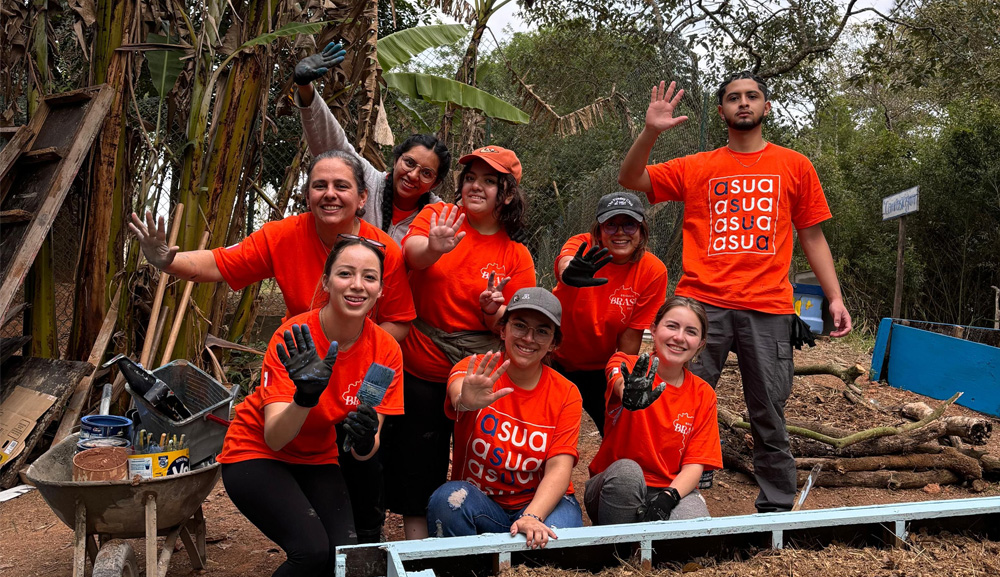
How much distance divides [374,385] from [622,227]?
4.30 feet

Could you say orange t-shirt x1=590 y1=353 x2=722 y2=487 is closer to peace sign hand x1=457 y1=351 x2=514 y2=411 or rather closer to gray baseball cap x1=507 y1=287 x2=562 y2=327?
gray baseball cap x1=507 y1=287 x2=562 y2=327

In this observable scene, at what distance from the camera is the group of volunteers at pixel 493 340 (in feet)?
8.16

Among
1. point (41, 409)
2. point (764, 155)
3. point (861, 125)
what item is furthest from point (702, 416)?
point (861, 125)

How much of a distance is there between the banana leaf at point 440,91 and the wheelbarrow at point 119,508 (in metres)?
3.92

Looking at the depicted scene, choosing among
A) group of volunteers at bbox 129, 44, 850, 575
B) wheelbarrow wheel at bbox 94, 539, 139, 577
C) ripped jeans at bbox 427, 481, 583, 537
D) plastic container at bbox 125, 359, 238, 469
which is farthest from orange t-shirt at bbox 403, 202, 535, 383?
wheelbarrow wheel at bbox 94, 539, 139, 577

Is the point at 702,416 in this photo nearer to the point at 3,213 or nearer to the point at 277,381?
the point at 277,381

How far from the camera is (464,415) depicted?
2.88 metres

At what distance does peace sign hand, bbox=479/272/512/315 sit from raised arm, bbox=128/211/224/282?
101cm

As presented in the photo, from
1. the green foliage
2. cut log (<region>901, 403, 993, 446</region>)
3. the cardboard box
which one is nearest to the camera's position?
the cardboard box

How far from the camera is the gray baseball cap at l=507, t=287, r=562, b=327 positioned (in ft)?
8.86

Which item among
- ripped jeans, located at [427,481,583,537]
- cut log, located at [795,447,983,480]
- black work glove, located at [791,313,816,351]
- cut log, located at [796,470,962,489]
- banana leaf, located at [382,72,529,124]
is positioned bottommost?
cut log, located at [796,470,962,489]

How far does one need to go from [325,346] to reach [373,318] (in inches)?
14.6

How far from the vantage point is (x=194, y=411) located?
3.21 m

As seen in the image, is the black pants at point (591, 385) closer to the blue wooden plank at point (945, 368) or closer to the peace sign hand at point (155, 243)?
the peace sign hand at point (155, 243)
